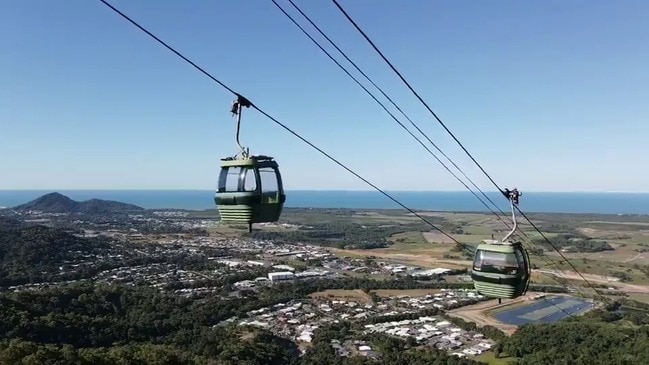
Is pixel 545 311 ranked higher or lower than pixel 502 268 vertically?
lower

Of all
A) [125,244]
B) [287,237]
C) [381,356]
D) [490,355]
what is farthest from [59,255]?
[490,355]

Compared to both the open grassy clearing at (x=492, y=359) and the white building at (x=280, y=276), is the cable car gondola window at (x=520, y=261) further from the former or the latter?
the white building at (x=280, y=276)

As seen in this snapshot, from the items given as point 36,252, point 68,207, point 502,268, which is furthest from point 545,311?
point 68,207

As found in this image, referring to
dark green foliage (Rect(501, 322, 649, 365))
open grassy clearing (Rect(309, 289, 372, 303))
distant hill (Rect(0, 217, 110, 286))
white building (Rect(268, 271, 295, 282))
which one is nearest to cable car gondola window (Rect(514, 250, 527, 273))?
dark green foliage (Rect(501, 322, 649, 365))

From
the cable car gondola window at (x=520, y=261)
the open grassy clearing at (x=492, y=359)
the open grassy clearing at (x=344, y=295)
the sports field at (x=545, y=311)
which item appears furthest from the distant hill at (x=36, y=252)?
the cable car gondola window at (x=520, y=261)

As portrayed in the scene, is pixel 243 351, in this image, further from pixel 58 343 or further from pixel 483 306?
pixel 483 306

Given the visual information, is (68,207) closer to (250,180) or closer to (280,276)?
(280,276)
